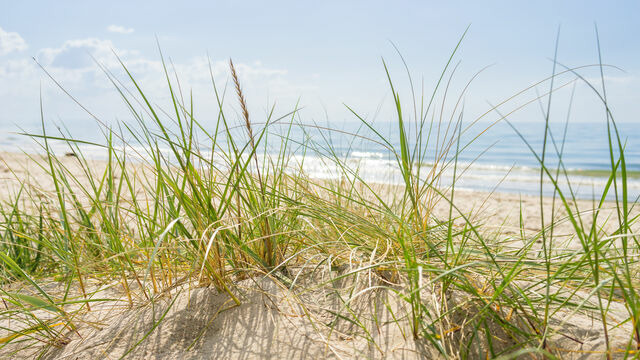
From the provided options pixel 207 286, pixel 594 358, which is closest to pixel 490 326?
pixel 594 358

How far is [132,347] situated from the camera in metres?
1.20

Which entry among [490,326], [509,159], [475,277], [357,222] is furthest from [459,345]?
[509,159]

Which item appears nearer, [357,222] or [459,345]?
[459,345]

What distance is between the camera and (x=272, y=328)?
1.21m

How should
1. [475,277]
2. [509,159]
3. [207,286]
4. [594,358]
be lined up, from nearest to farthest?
[594,358] < [475,277] < [207,286] < [509,159]

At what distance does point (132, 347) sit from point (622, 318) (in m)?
1.39

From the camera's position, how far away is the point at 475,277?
129 cm

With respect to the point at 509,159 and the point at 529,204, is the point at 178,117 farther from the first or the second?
the point at 509,159

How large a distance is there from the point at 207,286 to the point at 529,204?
8294 mm

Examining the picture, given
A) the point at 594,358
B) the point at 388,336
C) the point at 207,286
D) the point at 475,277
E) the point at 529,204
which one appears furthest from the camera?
the point at 529,204

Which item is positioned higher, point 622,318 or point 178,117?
point 178,117

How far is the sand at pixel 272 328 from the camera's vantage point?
110 cm

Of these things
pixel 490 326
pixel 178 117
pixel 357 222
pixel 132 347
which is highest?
pixel 178 117

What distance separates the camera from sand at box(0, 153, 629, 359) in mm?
1103
